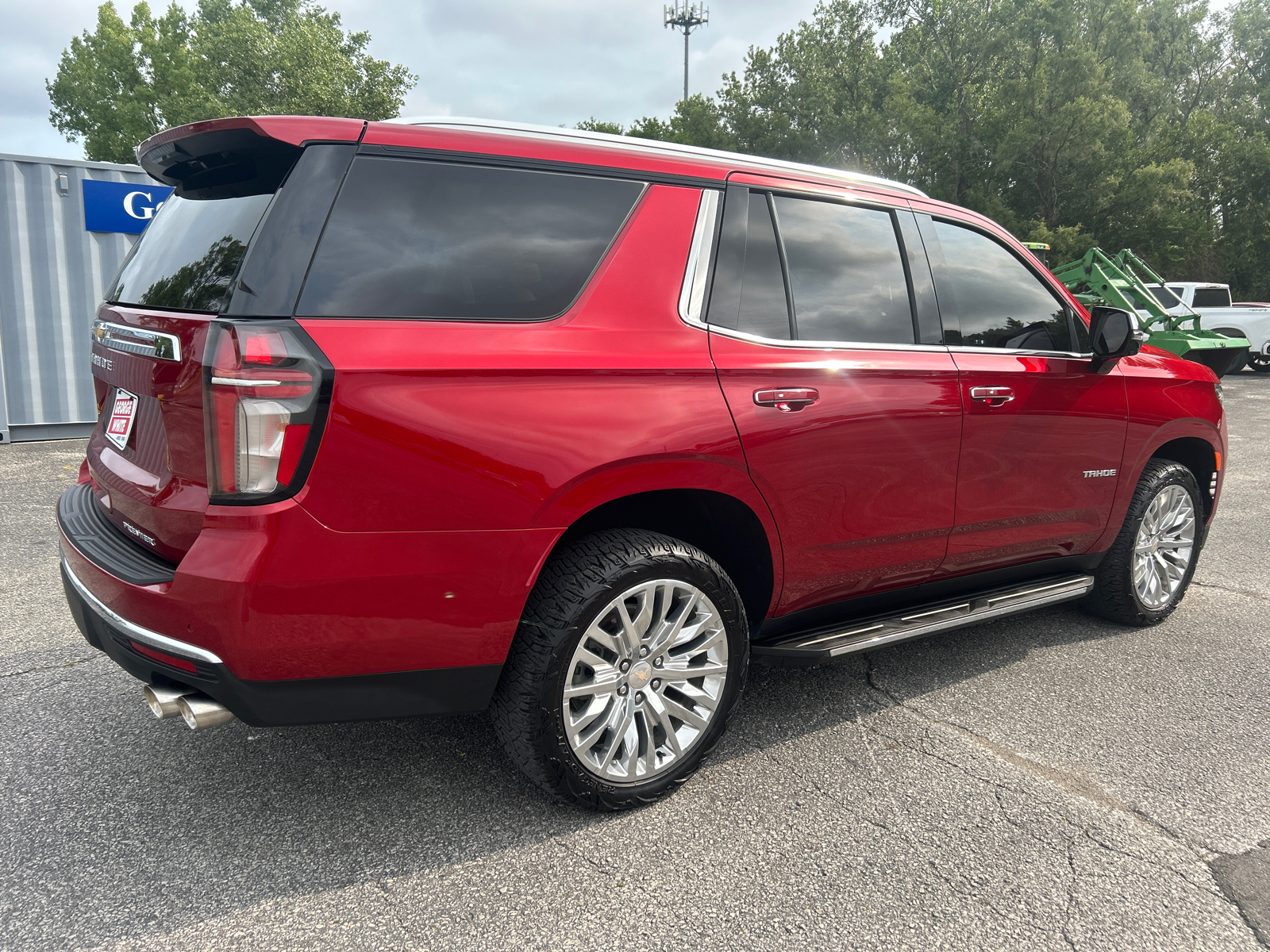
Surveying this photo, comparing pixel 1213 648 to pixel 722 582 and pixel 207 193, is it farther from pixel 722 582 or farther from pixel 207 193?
pixel 207 193

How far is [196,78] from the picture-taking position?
134 ft

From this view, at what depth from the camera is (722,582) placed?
104 inches

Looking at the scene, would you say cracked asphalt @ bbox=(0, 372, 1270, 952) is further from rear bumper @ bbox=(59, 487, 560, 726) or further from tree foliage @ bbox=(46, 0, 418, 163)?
tree foliage @ bbox=(46, 0, 418, 163)

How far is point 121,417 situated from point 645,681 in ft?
5.49

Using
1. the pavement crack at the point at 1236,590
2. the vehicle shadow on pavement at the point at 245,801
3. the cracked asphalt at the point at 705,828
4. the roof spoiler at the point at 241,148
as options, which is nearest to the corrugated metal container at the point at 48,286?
the cracked asphalt at the point at 705,828

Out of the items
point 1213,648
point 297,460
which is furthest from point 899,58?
point 297,460

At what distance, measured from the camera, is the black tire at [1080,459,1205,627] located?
4102 millimetres

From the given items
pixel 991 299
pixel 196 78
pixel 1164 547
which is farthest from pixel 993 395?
pixel 196 78

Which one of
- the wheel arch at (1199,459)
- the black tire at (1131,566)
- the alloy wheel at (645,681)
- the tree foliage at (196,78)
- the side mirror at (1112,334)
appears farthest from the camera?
the tree foliage at (196,78)

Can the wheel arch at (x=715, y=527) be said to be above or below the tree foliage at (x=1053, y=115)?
below

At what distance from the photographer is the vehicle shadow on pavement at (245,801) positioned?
2.21 meters

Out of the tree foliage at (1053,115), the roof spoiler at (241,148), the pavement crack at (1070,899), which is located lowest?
the pavement crack at (1070,899)

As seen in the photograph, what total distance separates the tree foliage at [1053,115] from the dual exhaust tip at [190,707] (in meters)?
30.5

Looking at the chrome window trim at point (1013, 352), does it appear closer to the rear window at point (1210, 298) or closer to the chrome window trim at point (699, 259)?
the chrome window trim at point (699, 259)
